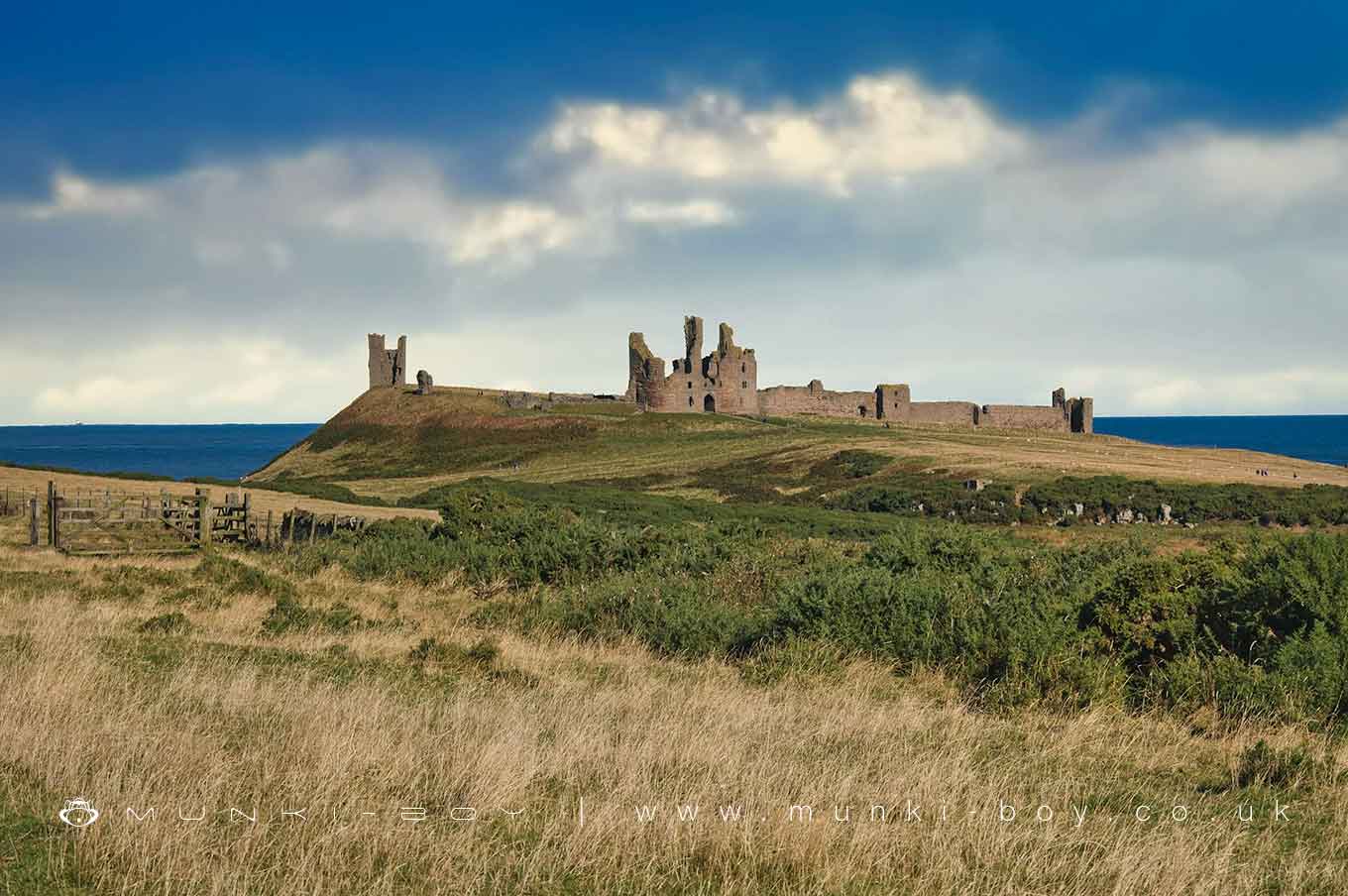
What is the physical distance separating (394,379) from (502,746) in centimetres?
13299

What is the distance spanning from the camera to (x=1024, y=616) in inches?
490

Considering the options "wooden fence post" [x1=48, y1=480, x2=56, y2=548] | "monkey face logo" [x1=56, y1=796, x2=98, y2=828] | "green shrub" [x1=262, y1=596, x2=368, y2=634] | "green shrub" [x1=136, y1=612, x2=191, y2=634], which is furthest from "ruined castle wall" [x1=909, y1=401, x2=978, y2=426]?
"monkey face logo" [x1=56, y1=796, x2=98, y2=828]

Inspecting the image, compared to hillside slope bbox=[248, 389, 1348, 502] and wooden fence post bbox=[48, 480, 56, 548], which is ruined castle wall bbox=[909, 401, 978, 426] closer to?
hillside slope bbox=[248, 389, 1348, 502]

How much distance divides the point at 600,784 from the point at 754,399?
368 ft

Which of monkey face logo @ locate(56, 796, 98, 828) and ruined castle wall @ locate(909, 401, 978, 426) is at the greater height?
ruined castle wall @ locate(909, 401, 978, 426)

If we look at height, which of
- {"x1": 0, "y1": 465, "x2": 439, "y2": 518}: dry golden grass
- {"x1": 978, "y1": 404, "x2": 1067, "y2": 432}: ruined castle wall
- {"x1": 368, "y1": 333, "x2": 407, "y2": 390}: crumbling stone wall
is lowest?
{"x1": 0, "y1": 465, "x2": 439, "y2": 518}: dry golden grass

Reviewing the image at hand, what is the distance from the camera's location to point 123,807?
5742mm

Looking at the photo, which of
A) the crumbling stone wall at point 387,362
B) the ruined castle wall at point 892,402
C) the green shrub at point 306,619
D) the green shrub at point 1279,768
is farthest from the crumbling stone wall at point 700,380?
the green shrub at point 1279,768

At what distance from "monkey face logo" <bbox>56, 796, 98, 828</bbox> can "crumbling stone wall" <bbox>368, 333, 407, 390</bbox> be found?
133 meters

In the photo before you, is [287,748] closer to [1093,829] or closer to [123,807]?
[123,807]

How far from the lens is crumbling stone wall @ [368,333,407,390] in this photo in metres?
134

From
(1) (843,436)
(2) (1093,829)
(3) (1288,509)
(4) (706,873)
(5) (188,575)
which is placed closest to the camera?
(4) (706,873)

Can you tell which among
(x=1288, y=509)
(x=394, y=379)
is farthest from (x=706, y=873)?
(x=394, y=379)

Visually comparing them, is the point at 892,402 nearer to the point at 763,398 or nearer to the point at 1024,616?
the point at 763,398
